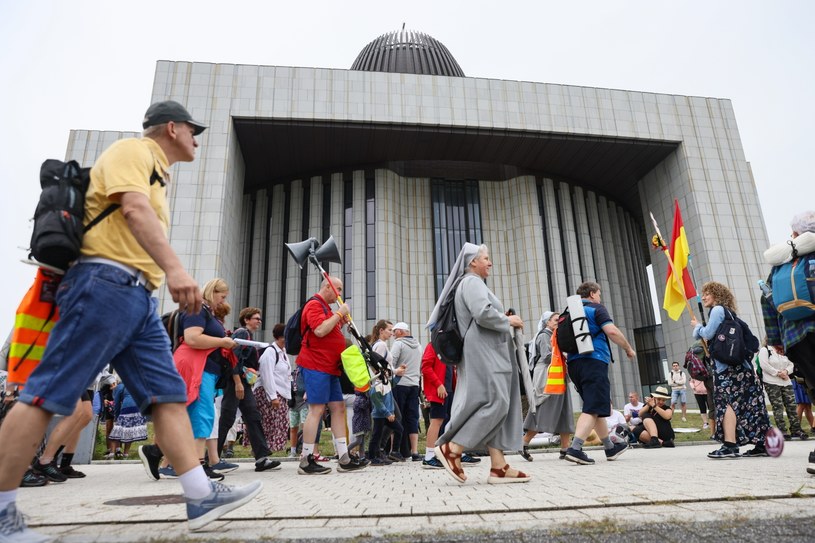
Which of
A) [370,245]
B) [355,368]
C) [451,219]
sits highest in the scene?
[451,219]

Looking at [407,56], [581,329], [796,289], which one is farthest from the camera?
[407,56]

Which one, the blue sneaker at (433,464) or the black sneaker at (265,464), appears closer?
the black sneaker at (265,464)

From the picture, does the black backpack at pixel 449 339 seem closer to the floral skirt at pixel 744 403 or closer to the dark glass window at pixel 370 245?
the floral skirt at pixel 744 403

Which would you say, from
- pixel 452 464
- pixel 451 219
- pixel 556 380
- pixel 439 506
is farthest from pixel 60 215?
pixel 451 219

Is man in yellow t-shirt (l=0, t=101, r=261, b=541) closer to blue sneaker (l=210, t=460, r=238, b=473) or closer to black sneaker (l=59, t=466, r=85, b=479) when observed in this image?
blue sneaker (l=210, t=460, r=238, b=473)

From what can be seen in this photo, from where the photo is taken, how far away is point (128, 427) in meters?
8.61

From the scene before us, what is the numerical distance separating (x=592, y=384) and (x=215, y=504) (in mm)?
4663

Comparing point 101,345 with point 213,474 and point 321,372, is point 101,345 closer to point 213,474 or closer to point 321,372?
point 321,372

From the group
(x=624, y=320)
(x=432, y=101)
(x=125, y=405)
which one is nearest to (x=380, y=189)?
(x=432, y=101)

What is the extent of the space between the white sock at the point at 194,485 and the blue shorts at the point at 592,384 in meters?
4.52

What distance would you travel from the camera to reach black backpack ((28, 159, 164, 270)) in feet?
7.27

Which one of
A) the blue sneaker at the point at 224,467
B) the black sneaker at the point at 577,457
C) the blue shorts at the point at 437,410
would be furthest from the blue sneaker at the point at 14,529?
the blue shorts at the point at 437,410

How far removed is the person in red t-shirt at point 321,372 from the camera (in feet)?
17.6

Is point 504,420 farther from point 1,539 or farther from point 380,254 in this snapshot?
point 380,254
